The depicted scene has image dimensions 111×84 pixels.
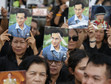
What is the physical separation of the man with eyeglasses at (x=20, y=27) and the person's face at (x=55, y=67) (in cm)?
58

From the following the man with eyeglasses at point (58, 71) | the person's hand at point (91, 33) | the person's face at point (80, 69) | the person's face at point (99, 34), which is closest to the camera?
the person's face at point (80, 69)

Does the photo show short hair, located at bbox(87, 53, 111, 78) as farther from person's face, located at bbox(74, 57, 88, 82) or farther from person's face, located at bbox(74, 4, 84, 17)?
person's face, located at bbox(74, 4, 84, 17)

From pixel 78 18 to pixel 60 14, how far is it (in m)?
0.81

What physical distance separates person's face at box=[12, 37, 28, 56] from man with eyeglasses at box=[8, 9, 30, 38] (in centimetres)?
6

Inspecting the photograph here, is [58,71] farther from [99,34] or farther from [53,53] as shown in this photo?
[99,34]

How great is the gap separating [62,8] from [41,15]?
0.71 metres

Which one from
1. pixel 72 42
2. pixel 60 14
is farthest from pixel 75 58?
pixel 60 14

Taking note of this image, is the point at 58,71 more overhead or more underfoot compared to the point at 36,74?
more underfoot

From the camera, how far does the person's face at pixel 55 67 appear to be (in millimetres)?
3954

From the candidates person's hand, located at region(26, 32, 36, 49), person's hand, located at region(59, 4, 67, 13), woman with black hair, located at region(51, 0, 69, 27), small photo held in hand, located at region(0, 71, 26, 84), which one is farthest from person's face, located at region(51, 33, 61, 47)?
small photo held in hand, located at region(0, 71, 26, 84)

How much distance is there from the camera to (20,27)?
4.21 m

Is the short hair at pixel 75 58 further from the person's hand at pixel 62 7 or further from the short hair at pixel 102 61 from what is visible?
the person's hand at pixel 62 7

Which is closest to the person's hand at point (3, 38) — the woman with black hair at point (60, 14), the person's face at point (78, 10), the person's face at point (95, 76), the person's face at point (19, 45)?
the person's face at point (19, 45)

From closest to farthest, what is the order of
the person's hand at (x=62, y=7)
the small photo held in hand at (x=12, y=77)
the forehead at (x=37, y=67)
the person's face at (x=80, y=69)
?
the small photo held in hand at (x=12, y=77) < the forehead at (x=37, y=67) < the person's face at (x=80, y=69) < the person's hand at (x=62, y=7)
